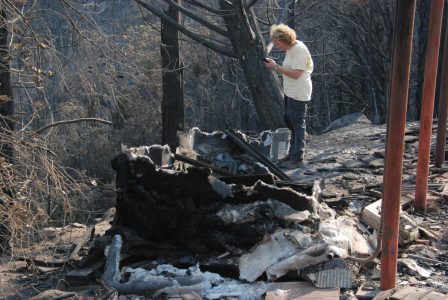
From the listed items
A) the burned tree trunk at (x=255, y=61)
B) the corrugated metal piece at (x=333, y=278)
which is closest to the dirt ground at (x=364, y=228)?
the corrugated metal piece at (x=333, y=278)

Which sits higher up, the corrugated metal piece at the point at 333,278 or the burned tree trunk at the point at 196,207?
the burned tree trunk at the point at 196,207

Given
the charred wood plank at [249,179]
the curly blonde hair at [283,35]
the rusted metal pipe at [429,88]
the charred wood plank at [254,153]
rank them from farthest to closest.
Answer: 1. the curly blonde hair at [283,35]
2. the charred wood plank at [254,153]
3. the rusted metal pipe at [429,88]
4. the charred wood plank at [249,179]

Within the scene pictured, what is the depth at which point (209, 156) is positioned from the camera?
7.86 meters

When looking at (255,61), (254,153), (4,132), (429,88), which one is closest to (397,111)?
(429,88)

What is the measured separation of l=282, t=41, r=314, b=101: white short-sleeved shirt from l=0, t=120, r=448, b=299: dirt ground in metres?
1.19

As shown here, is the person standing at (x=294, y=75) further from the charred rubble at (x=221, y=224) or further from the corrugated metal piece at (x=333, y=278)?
the corrugated metal piece at (x=333, y=278)

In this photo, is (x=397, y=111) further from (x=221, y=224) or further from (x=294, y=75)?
(x=294, y=75)

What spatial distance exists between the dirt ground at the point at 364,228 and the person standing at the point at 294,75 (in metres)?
0.67

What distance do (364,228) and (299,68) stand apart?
9.68 feet

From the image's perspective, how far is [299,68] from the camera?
799 cm

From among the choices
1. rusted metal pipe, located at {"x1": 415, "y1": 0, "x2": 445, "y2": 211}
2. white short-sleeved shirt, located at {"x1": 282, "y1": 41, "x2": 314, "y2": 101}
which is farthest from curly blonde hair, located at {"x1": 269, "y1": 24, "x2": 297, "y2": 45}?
rusted metal pipe, located at {"x1": 415, "y1": 0, "x2": 445, "y2": 211}

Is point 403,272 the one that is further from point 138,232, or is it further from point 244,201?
point 138,232

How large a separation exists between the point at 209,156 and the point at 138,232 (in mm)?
2508

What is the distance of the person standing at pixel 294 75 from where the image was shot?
7.95 m
